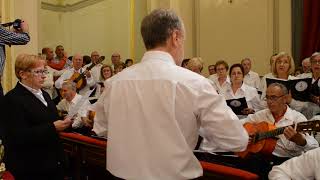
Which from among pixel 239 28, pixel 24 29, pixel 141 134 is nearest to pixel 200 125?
pixel 141 134

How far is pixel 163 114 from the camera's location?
1.85 meters

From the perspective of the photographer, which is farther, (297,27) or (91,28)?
(91,28)

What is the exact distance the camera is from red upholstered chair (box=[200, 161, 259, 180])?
2.50m

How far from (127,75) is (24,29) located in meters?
2.55

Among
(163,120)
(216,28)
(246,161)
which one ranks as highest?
(216,28)

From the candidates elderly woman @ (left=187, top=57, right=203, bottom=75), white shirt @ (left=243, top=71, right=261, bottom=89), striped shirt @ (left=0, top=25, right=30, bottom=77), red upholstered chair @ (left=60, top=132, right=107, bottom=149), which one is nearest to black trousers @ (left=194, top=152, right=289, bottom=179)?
red upholstered chair @ (left=60, top=132, right=107, bottom=149)

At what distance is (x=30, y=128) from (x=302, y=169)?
1636 mm

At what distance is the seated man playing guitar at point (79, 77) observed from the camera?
7305 mm

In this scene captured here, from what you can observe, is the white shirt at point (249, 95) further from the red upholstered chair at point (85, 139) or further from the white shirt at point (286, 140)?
the red upholstered chair at point (85, 139)

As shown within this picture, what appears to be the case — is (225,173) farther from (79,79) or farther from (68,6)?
(68,6)

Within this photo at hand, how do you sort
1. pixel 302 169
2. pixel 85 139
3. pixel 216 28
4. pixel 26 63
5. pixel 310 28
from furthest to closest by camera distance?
pixel 216 28, pixel 310 28, pixel 85 139, pixel 26 63, pixel 302 169

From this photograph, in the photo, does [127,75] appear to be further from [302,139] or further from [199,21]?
[199,21]

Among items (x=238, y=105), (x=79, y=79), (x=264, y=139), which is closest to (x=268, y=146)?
(x=264, y=139)

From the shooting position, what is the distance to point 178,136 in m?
1.83
